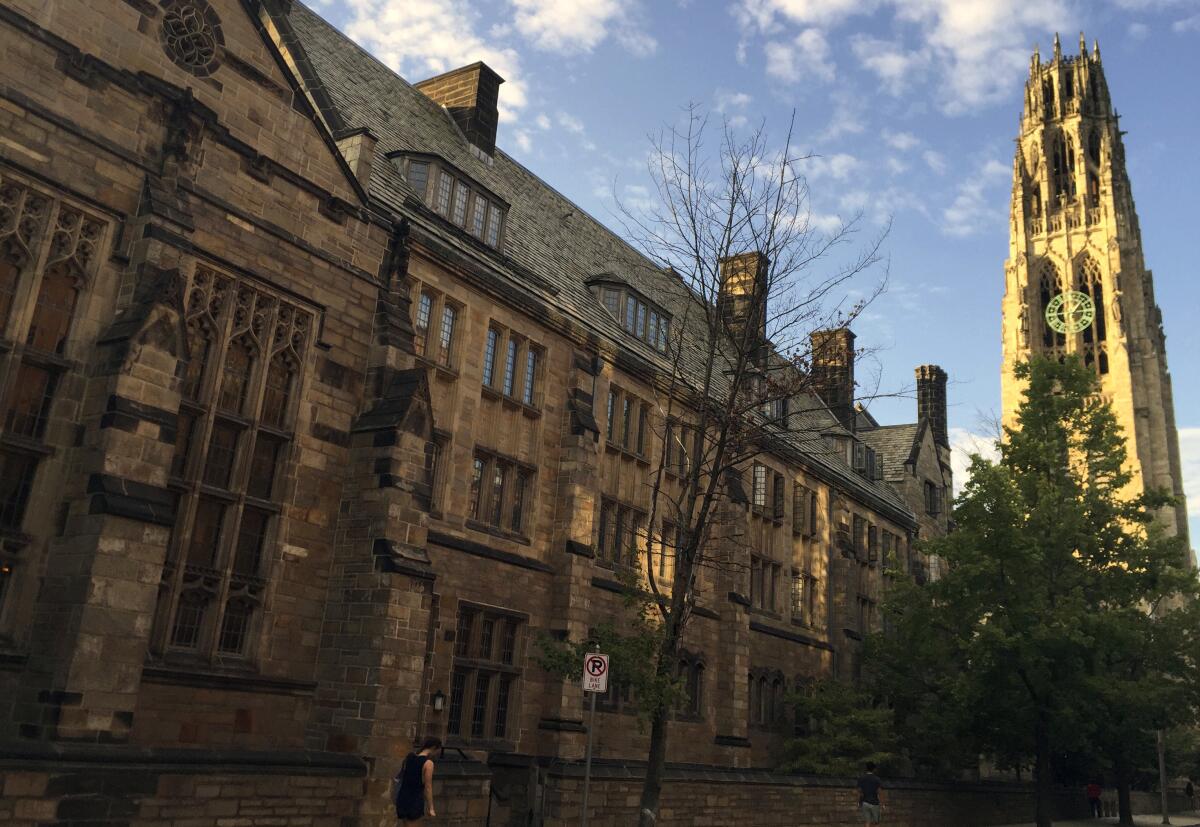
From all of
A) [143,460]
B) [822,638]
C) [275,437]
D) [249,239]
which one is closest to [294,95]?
[249,239]

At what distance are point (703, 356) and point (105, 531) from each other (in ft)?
73.3

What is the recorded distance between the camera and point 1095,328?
287ft

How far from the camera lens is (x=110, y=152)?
13922mm

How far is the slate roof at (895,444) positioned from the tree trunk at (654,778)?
30.0 m

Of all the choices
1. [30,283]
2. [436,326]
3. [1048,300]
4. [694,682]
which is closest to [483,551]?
[436,326]

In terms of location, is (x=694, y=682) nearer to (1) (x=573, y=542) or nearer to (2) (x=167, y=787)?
(1) (x=573, y=542)

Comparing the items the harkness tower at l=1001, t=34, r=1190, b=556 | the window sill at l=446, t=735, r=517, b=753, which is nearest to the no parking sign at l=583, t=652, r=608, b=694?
the window sill at l=446, t=735, r=517, b=753

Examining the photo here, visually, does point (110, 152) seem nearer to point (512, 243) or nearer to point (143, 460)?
point (143, 460)

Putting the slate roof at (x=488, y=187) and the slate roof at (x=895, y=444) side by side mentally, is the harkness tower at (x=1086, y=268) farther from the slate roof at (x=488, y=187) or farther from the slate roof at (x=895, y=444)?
the slate roof at (x=488, y=187)

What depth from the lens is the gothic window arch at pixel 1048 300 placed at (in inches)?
3477

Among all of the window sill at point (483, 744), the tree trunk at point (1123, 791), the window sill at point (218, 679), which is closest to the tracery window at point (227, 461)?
the window sill at point (218, 679)

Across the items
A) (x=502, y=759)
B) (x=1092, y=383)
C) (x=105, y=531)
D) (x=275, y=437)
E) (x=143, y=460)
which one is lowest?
(x=502, y=759)

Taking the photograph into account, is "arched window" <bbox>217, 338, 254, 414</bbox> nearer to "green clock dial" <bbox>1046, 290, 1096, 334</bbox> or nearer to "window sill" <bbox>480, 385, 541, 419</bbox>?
"window sill" <bbox>480, 385, 541, 419</bbox>

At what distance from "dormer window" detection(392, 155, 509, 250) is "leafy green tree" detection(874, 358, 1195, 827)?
50.9ft
